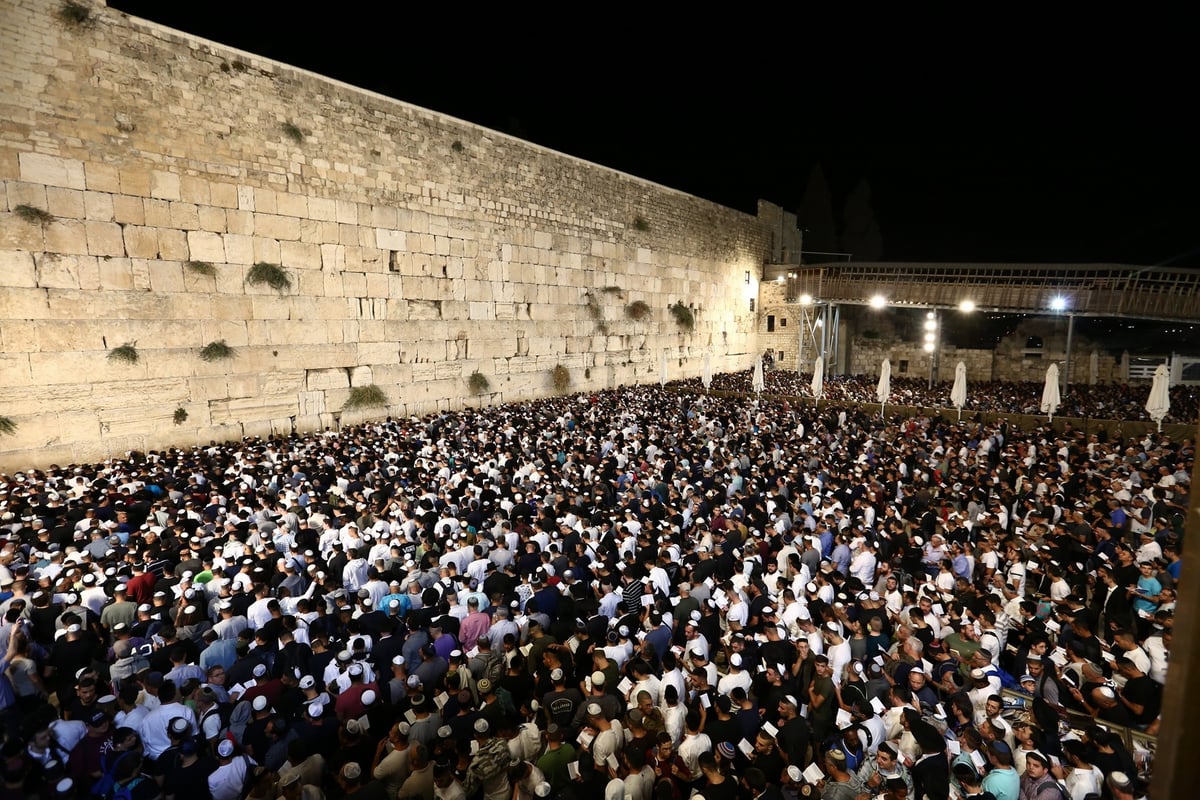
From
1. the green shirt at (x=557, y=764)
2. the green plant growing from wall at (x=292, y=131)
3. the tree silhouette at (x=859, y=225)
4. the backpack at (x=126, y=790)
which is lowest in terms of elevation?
the green shirt at (x=557, y=764)

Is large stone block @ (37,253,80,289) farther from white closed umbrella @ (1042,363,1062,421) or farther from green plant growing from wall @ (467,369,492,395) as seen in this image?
white closed umbrella @ (1042,363,1062,421)

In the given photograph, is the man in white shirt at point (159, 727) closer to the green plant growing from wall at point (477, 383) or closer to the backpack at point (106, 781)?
the backpack at point (106, 781)

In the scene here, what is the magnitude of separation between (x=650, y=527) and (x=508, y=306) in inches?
442

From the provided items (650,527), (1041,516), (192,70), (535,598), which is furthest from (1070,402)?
(192,70)

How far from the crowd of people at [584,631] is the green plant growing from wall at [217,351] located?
2.77m

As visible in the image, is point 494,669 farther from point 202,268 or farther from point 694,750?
point 202,268

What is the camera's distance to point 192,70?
11.1 meters

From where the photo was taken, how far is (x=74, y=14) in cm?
976

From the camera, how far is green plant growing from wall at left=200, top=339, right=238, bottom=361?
11586 mm

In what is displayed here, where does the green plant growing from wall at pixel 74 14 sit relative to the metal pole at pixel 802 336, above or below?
above

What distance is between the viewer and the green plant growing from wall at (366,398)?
1386 cm

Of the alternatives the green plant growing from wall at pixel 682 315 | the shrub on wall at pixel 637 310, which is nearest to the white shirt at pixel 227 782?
the shrub on wall at pixel 637 310

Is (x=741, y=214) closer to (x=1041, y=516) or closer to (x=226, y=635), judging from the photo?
(x=1041, y=516)

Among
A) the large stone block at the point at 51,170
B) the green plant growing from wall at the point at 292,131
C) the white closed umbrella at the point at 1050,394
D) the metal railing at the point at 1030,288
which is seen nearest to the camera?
the large stone block at the point at 51,170
